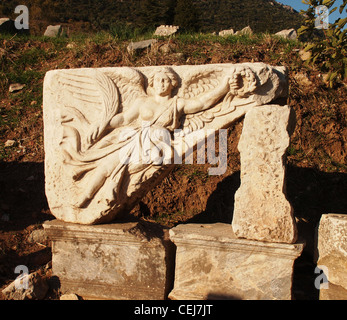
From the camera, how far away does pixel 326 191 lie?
4.71 m

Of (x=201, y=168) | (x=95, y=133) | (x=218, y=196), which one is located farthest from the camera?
(x=201, y=168)

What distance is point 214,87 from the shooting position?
2941mm

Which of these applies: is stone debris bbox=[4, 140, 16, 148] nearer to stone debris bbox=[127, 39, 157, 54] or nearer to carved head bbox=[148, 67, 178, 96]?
stone debris bbox=[127, 39, 157, 54]

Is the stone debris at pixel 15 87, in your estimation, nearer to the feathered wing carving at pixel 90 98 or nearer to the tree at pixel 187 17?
the feathered wing carving at pixel 90 98

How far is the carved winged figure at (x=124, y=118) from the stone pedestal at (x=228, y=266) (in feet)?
2.01

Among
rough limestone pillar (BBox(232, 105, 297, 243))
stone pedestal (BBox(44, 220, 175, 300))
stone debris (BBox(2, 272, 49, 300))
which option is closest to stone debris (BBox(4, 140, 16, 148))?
stone pedestal (BBox(44, 220, 175, 300))

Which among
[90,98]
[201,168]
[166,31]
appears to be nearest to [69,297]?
[90,98]

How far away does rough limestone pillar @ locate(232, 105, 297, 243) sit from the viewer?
261 cm

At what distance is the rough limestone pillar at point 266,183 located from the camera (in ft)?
8.57

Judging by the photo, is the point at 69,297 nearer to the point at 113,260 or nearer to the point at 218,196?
the point at 113,260

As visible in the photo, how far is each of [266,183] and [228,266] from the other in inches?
25.9

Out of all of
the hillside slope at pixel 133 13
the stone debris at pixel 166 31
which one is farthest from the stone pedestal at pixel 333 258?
the hillside slope at pixel 133 13

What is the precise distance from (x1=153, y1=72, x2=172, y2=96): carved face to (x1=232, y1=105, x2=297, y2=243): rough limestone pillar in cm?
72
